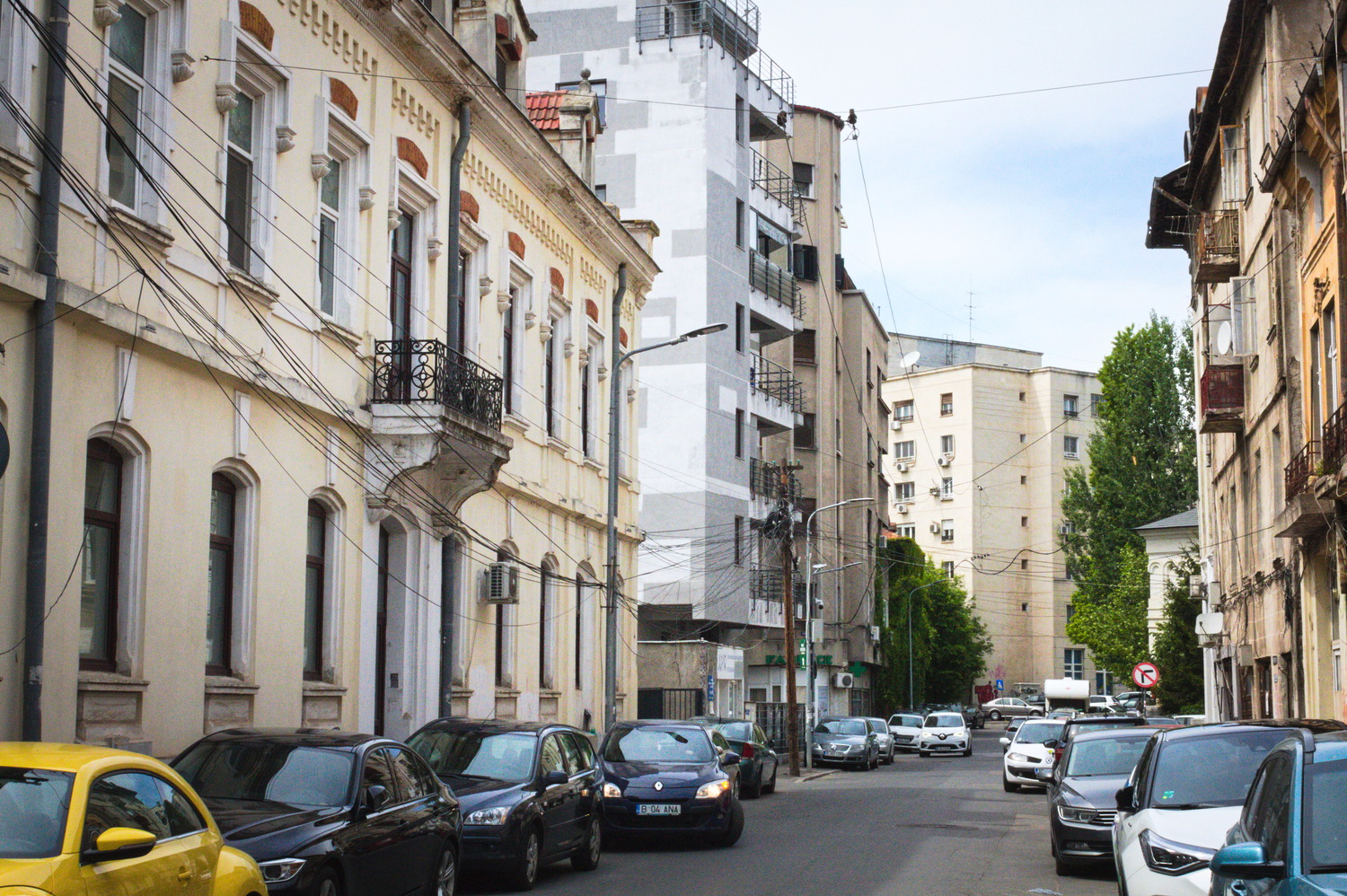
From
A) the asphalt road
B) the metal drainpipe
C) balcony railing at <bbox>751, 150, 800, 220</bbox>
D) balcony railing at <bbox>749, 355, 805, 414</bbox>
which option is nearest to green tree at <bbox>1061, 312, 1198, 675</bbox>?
balcony railing at <bbox>749, 355, 805, 414</bbox>

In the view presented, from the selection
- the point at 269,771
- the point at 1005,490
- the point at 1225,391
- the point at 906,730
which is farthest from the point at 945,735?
the point at 1005,490

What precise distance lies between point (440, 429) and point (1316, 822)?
14.6 meters

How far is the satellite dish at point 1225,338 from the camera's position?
32.1m

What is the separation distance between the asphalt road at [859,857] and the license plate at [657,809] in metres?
0.49

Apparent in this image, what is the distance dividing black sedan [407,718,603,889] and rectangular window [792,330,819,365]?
5018 centimetres

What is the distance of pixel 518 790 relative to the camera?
15.3 m

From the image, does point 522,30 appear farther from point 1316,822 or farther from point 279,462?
point 1316,822

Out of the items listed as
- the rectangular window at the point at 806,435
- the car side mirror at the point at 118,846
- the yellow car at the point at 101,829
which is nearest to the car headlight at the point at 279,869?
the yellow car at the point at 101,829

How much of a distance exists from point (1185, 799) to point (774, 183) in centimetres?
4753

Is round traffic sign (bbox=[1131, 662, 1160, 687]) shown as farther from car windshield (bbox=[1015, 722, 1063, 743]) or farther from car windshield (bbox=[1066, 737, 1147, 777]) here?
car windshield (bbox=[1066, 737, 1147, 777])

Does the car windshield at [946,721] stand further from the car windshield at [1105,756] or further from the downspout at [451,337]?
the car windshield at [1105,756]

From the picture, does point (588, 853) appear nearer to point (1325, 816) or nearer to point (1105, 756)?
point (1105, 756)

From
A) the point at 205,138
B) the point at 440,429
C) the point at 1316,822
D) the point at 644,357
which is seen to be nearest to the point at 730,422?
the point at 644,357

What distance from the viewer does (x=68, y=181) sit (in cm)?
1355
